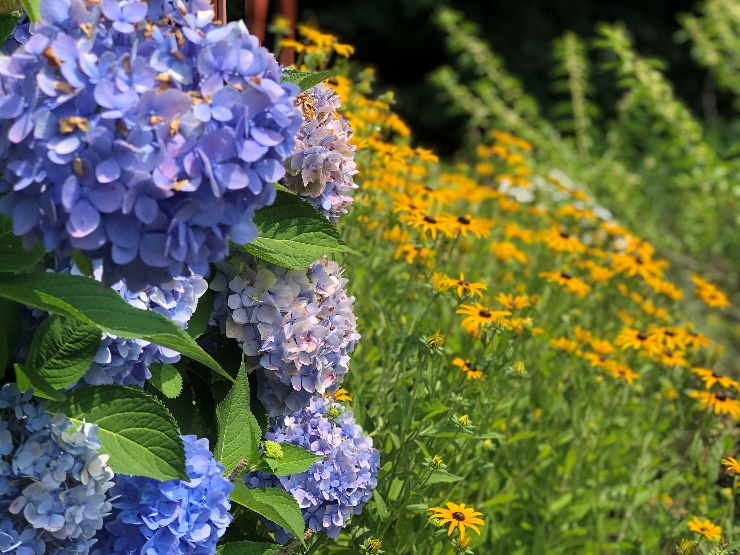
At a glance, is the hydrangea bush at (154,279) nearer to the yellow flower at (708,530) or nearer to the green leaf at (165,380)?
the green leaf at (165,380)

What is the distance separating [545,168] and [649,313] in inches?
85.3

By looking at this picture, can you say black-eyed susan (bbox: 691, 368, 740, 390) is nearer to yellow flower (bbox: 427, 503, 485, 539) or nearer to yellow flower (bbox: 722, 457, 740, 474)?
yellow flower (bbox: 722, 457, 740, 474)

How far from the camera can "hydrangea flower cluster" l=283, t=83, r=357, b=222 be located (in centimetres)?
147

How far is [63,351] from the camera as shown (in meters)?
1.16

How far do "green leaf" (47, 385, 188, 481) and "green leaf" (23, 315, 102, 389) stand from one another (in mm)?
35

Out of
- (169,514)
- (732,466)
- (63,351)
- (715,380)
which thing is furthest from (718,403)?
(63,351)

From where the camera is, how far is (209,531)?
1.19m

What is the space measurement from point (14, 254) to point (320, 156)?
20.1 inches

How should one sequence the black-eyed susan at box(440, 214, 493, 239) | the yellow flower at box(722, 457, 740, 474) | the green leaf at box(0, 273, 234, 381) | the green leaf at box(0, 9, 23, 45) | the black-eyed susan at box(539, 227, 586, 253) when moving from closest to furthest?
the green leaf at box(0, 273, 234, 381) → the green leaf at box(0, 9, 23, 45) → the yellow flower at box(722, 457, 740, 474) → the black-eyed susan at box(440, 214, 493, 239) → the black-eyed susan at box(539, 227, 586, 253)

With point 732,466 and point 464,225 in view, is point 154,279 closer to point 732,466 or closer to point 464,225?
point 464,225

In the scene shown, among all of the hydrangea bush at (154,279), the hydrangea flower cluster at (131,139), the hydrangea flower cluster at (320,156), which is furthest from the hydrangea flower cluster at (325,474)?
the hydrangea flower cluster at (131,139)

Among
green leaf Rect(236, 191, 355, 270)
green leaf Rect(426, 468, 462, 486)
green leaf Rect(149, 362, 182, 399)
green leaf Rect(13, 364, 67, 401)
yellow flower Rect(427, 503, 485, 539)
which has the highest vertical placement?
green leaf Rect(236, 191, 355, 270)

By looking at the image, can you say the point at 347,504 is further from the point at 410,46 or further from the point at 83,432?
the point at 410,46

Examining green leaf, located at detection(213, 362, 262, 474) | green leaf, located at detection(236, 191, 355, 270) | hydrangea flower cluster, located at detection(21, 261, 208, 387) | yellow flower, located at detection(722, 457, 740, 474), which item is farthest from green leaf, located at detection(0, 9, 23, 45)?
yellow flower, located at detection(722, 457, 740, 474)
